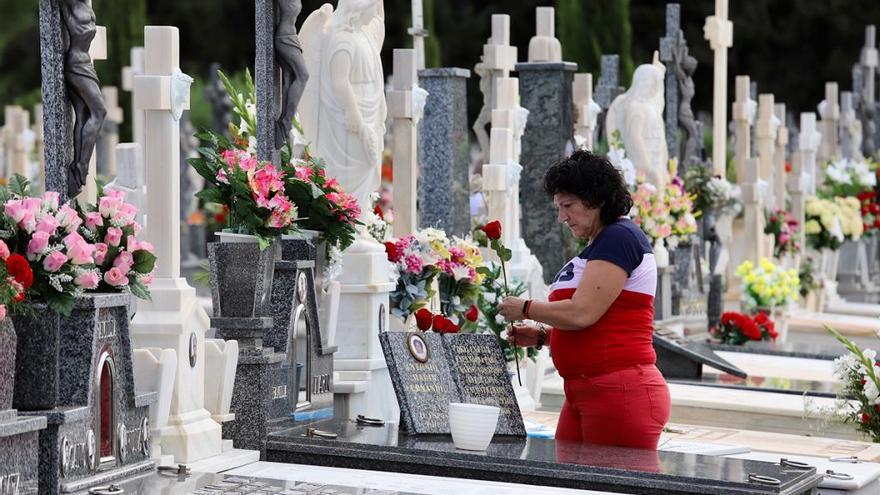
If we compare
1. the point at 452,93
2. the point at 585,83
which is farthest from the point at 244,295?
the point at 585,83

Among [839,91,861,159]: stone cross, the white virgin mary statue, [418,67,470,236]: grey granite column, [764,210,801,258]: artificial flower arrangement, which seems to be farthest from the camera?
[839,91,861,159]: stone cross

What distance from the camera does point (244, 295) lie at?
20.0 feet

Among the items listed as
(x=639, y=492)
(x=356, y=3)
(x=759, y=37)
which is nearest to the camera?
(x=639, y=492)

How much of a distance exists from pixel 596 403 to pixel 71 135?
2083mm

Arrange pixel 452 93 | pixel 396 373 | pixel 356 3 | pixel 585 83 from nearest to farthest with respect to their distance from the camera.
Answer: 1. pixel 396 373
2. pixel 356 3
3. pixel 452 93
4. pixel 585 83

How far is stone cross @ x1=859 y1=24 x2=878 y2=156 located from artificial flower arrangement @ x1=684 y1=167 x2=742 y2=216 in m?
8.05

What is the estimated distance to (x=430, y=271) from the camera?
7.84m

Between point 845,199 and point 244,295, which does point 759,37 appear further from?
point 244,295

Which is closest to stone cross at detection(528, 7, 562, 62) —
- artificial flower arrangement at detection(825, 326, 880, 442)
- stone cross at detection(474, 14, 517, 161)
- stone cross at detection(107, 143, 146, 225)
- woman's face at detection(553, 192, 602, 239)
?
stone cross at detection(474, 14, 517, 161)

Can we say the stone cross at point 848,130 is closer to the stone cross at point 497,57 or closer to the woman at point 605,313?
the stone cross at point 497,57

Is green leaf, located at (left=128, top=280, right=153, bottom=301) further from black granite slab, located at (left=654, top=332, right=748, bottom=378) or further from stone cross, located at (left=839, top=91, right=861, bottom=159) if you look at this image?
stone cross, located at (left=839, top=91, right=861, bottom=159)

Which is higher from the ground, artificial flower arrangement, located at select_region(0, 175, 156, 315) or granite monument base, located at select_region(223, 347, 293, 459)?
artificial flower arrangement, located at select_region(0, 175, 156, 315)

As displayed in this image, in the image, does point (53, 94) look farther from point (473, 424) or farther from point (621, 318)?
point (621, 318)

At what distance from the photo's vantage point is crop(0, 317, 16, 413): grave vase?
15.2 ft
